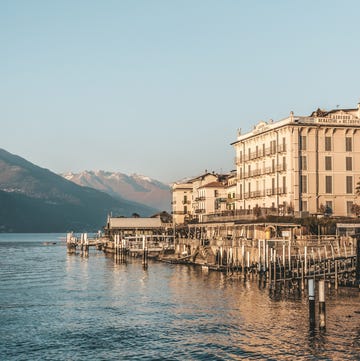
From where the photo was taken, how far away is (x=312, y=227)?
93.7m

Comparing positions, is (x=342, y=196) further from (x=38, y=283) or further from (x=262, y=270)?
(x=38, y=283)

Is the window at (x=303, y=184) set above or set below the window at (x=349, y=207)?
above

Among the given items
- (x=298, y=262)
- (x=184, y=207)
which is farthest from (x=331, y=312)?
(x=184, y=207)

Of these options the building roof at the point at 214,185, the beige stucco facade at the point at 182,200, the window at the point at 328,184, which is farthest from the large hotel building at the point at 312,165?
the beige stucco facade at the point at 182,200

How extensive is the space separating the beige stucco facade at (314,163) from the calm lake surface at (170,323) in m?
27.6

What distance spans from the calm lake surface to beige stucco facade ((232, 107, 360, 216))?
27551 mm

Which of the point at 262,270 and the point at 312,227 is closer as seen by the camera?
the point at 262,270

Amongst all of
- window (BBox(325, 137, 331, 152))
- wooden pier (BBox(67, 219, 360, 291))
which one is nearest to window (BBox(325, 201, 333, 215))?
window (BBox(325, 137, 331, 152))

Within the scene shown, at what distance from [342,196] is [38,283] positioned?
47.5 meters

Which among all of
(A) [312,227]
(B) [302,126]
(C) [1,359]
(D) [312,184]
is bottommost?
(C) [1,359]

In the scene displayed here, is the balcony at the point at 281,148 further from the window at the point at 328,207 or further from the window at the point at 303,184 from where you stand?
the window at the point at 328,207

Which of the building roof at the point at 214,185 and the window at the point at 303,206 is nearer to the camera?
the window at the point at 303,206

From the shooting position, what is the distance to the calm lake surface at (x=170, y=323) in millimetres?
40844

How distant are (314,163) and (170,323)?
5792 cm
